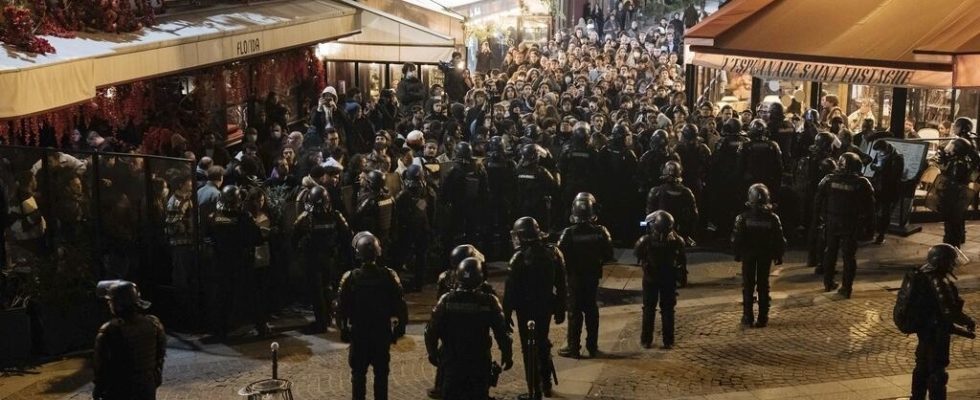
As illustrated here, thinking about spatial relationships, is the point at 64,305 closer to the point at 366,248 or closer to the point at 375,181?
the point at 375,181

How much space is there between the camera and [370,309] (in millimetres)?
10000

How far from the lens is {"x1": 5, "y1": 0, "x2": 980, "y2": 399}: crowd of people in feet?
33.4

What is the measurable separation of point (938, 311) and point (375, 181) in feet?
21.1

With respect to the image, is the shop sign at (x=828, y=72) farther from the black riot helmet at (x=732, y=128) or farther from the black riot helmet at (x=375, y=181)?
the black riot helmet at (x=732, y=128)

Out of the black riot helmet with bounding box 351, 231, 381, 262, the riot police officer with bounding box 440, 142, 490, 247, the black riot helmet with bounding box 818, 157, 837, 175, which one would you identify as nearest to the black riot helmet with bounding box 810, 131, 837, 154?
the black riot helmet with bounding box 818, 157, 837, 175

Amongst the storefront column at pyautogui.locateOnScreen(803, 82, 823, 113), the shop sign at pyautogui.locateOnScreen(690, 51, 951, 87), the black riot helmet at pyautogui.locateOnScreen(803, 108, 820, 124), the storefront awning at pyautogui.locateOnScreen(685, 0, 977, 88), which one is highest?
the storefront awning at pyautogui.locateOnScreen(685, 0, 977, 88)

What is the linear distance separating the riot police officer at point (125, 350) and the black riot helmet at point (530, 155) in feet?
24.3

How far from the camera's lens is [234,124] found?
20.7 m

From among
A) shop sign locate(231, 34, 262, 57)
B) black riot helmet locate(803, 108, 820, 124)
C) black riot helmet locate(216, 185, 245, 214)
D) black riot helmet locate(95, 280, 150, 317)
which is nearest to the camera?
black riot helmet locate(95, 280, 150, 317)

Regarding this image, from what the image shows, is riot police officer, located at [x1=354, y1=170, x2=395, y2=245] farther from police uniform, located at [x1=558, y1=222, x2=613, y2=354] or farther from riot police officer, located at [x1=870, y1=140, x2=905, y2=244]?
riot police officer, located at [x1=870, y1=140, x2=905, y2=244]

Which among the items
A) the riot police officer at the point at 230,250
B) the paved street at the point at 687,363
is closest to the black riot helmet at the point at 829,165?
the paved street at the point at 687,363

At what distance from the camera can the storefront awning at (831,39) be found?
9.56 meters

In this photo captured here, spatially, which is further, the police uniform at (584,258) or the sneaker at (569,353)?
the sneaker at (569,353)

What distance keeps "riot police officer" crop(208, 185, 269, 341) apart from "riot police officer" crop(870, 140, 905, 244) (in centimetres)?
909
